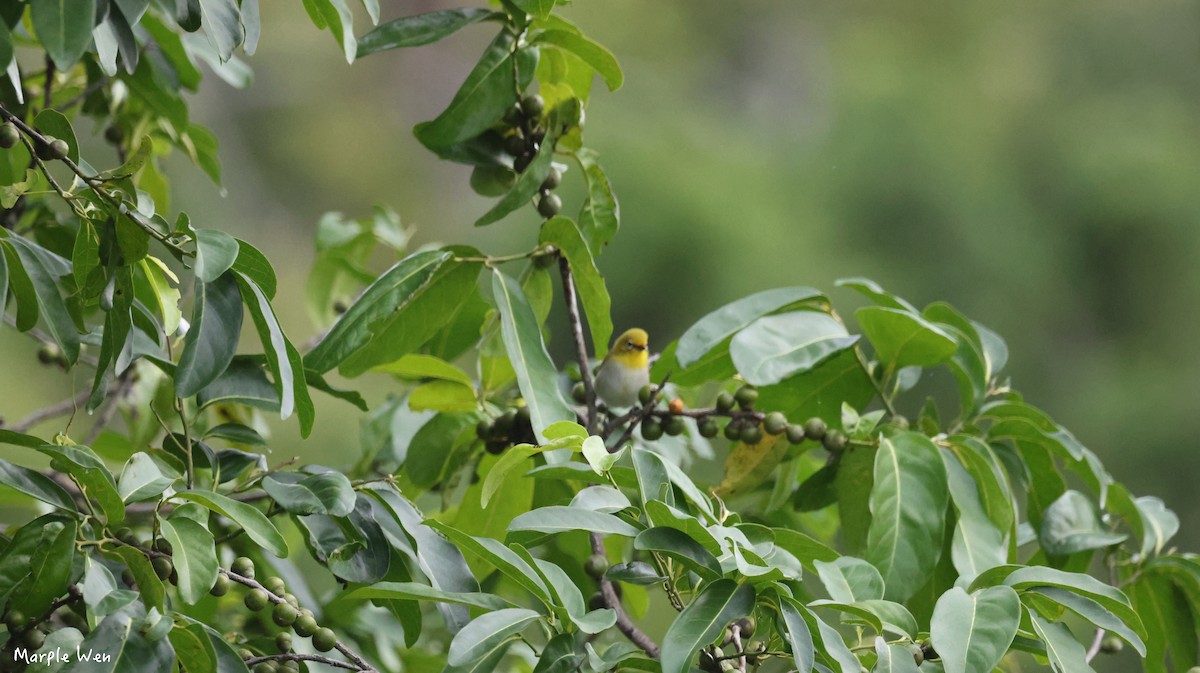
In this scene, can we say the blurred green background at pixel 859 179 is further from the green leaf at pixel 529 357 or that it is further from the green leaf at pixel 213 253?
the green leaf at pixel 213 253

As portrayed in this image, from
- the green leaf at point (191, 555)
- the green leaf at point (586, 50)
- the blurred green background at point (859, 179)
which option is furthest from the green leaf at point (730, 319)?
the blurred green background at point (859, 179)

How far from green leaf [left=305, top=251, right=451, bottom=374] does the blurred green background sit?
3539mm

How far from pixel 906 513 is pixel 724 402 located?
0.23 m

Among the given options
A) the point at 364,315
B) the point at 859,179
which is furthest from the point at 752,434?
the point at 859,179

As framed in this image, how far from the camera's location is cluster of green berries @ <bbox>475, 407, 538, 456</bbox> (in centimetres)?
99

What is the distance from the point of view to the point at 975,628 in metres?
0.65

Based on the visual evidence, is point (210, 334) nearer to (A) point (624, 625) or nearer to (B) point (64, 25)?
(B) point (64, 25)

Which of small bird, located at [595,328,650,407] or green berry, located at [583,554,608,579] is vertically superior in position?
green berry, located at [583,554,608,579]

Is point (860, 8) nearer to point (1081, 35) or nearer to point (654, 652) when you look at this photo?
point (1081, 35)

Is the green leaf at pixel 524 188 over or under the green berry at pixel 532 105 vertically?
under

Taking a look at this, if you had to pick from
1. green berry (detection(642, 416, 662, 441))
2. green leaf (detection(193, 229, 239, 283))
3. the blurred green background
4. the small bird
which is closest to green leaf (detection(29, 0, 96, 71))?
green leaf (detection(193, 229, 239, 283))

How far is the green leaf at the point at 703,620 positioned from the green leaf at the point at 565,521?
2.4 inches

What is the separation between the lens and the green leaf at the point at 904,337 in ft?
3.19

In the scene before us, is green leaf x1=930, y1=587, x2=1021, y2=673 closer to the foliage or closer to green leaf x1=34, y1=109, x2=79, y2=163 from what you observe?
the foliage
